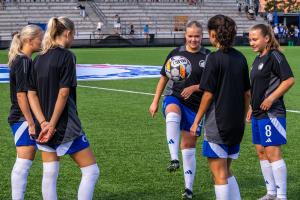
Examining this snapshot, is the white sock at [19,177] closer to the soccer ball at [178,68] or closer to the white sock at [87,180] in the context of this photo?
the white sock at [87,180]

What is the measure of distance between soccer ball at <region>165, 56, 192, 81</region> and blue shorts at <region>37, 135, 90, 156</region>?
1994 millimetres

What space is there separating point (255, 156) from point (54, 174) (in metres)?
4.33

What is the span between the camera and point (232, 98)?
16.9 feet

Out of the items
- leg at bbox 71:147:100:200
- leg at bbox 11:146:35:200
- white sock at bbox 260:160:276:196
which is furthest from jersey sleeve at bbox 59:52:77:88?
white sock at bbox 260:160:276:196

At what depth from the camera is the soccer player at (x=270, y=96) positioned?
602cm

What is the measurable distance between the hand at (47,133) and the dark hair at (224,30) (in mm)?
1505

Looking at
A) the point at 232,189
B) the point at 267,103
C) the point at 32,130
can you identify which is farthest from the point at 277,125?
the point at 32,130

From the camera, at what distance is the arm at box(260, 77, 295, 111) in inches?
234

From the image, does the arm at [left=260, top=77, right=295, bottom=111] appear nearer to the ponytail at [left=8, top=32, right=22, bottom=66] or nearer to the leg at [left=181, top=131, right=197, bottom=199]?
the leg at [left=181, top=131, right=197, bottom=199]

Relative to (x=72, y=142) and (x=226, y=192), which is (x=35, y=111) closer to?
(x=72, y=142)

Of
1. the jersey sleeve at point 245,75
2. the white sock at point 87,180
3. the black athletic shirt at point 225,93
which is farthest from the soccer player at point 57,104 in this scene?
the jersey sleeve at point 245,75

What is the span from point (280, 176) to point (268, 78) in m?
0.97

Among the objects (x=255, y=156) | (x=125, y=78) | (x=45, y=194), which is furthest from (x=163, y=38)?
(x=45, y=194)

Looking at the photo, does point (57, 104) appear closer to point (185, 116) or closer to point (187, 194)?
point (187, 194)
